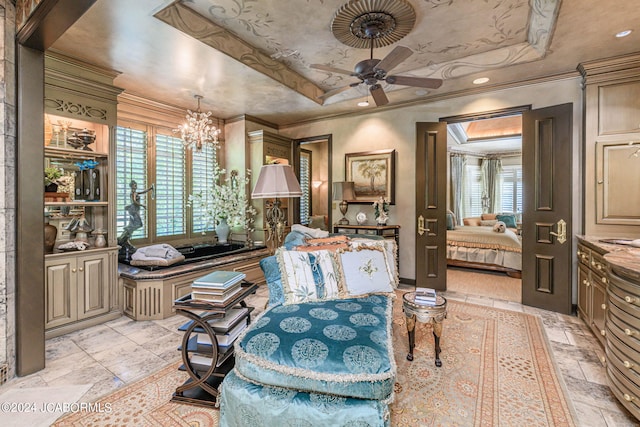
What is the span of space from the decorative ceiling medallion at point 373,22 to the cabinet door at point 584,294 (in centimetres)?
300

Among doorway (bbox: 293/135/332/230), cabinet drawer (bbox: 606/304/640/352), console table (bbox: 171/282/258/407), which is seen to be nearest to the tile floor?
cabinet drawer (bbox: 606/304/640/352)

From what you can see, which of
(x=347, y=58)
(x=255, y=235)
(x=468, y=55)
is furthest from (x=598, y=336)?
(x=255, y=235)

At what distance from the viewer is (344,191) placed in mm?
4648

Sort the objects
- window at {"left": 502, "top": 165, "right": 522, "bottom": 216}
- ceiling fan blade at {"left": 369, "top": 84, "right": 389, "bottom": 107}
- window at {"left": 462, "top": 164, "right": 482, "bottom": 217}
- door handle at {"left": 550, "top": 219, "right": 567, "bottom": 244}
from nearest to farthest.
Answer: ceiling fan blade at {"left": 369, "top": 84, "right": 389, "bottom": 107}
door handle at {"left": 550, "top": 219, "right": 567, "bottom": 244}
window at {"left": 502, "top": 165, "right": 522, "bottom": 216}
window at {"left": 462, "top": 164, "right": 482, "bottom": 217}

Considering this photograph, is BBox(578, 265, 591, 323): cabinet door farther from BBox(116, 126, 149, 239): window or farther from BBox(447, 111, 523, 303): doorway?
BBox(116, 126, 149, 239): window

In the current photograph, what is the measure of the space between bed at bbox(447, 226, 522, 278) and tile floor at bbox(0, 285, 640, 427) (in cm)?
178

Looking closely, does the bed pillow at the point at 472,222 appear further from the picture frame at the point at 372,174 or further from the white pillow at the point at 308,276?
the white pillow at the point at 308,276

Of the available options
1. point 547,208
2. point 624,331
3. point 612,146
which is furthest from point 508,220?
point 624,331

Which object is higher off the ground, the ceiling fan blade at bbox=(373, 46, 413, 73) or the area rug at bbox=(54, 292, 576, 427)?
the ceiling fan blade at bbox=(373, 46, 413, 73)

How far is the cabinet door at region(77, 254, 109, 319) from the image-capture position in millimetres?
2945

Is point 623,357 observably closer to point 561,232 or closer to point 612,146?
point 561,232

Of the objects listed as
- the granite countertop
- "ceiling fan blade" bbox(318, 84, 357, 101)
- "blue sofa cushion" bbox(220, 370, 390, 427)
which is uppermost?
"ceiling fan blade" bbox(318, 84, 357, 101)

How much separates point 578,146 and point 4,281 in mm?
5475

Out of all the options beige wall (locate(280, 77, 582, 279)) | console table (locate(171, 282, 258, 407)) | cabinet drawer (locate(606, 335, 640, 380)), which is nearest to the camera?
cabinet drawer (locate(606, 335, 640, 380))
